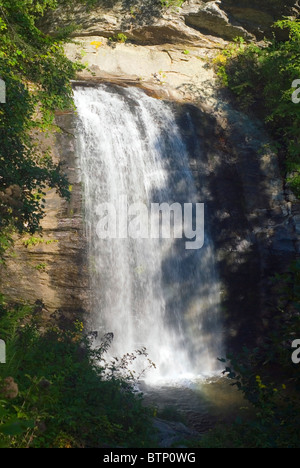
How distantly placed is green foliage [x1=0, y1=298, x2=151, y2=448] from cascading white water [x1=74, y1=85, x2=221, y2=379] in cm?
274

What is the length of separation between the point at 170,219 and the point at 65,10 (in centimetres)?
829

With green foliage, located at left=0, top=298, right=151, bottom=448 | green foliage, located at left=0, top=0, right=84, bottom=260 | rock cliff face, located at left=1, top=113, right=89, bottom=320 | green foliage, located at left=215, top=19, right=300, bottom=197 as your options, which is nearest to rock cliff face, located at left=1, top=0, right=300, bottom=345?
rock cliff face, located at left=1, top=113, right=89, bottom=320

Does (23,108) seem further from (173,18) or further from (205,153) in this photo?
(173,18)

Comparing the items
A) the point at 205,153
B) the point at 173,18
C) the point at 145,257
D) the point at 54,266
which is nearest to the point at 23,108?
the point at 54,266

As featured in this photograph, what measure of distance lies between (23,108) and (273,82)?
8.89m

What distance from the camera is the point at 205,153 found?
467 inches

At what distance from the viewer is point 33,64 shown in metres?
8.20

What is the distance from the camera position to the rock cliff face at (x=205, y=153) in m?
8.90

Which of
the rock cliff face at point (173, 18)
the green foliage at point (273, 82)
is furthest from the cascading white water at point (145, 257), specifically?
the rock cliff face at point (173, 18)

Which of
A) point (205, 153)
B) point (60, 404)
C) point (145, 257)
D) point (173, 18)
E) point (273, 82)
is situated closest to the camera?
point (60, 404)

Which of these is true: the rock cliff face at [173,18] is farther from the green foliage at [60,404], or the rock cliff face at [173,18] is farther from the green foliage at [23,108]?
the green foliage at [60,404]

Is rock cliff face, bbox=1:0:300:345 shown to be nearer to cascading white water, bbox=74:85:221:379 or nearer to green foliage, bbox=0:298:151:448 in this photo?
cascading white water, bbox=74:85:221:379

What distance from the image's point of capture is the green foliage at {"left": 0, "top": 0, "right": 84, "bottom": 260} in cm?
674

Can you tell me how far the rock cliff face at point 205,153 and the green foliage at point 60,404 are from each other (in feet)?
6.94
